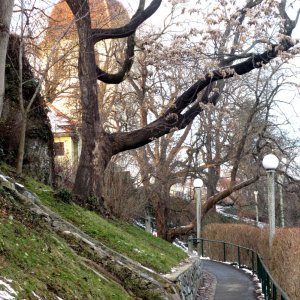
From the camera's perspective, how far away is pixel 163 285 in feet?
27.7

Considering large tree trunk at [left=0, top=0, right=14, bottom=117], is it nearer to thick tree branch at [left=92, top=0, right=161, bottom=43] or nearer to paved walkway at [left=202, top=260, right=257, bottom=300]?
thick tree branch at [left=92, top=0, right=161, bottom=43]

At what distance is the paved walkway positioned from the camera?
1270 cm

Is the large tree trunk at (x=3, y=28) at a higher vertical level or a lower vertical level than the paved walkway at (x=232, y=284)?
higher

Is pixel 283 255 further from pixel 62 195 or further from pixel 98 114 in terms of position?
pixel 98 114

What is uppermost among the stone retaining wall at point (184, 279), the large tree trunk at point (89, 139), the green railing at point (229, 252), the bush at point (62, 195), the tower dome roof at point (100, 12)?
the tower dome roof at point (100, 12)

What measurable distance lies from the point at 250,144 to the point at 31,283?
21.8m

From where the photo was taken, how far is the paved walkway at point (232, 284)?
12.7m

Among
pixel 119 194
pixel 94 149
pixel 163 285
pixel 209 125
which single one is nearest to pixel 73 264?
pixel 163 285

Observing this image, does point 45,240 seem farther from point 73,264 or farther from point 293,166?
point 293,166

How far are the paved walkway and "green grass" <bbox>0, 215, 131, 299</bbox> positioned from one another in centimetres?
643

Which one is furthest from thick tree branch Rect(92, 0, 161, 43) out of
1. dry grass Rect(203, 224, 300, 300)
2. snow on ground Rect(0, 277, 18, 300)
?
snow on ground Rect(0, 277, 18, 300)

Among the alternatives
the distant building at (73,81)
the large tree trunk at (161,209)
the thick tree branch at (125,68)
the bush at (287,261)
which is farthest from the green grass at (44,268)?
the large tree trunk at (161,209)

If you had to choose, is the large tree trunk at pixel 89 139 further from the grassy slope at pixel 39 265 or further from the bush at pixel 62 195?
the grassy slope at pixel 39 265

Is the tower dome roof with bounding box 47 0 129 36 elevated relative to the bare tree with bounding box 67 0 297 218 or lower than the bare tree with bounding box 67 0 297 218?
elevated
